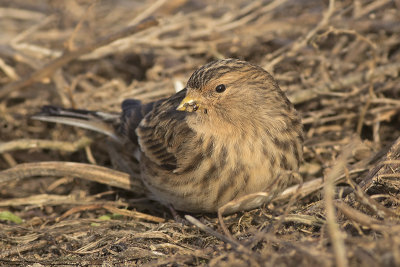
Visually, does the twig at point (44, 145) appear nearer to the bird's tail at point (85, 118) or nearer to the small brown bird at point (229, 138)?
the bird's tail at point (85, 118)

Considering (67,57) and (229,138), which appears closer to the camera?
(229,138)

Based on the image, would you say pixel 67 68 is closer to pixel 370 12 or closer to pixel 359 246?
pixel 370 12

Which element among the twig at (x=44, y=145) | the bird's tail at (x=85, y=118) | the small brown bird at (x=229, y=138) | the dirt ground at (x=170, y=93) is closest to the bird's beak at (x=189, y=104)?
the small brown bird at (x=229, y=138)

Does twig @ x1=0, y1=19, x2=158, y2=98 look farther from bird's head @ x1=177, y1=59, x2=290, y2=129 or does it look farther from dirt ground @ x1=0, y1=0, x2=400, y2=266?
bird's head @ x1=177, y1=59, x2=290, y2=129

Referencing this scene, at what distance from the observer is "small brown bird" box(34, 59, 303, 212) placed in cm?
343

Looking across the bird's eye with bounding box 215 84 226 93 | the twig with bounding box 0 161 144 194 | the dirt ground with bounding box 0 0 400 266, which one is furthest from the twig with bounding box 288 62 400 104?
the twig with bounding box 0 161 144 194

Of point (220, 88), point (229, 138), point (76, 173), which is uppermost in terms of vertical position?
point (220, 88)

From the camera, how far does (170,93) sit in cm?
516

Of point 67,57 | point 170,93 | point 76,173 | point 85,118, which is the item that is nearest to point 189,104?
point 76,173

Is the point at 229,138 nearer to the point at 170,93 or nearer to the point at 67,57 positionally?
the point at 170,93

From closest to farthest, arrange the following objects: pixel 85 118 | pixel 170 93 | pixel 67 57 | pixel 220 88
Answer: pixel 220 88, pixel 85 118, pixel 67 57, pixel 170 93

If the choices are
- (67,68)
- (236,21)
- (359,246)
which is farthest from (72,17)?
(359,246)

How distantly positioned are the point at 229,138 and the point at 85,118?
1.78 metres

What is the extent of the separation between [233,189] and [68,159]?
2365mm
